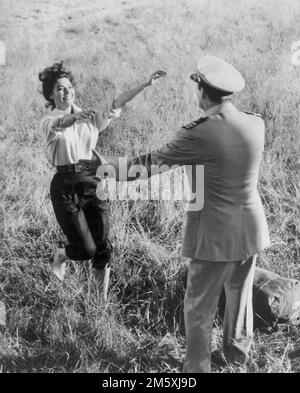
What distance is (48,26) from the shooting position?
206 inches

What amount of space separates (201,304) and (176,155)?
2.44 feet

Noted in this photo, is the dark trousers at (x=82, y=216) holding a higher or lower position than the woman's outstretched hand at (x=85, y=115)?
lower

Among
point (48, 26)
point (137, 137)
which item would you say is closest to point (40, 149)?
point (137, 137)

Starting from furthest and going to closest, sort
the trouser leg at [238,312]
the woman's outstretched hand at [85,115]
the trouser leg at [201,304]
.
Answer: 1. the woman's outstretched hand at [85,115]
2. the trouser leg at [238,312]
3. the trouser leg at [201,304]

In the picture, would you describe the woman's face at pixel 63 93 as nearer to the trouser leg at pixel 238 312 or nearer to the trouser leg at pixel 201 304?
the trouser leg at pixel 201 304

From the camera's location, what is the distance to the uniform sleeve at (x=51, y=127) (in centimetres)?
330

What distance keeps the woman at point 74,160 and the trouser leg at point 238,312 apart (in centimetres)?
88

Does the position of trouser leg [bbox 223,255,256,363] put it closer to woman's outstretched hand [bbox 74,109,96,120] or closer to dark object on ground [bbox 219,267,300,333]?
dark object on ground [bbox 219,267,300,333]

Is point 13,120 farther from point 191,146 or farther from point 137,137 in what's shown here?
point 191,146

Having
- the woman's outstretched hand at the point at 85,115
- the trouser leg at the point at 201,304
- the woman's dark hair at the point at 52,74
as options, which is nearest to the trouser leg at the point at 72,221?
the woman's outstretched hand at the point at 85,115

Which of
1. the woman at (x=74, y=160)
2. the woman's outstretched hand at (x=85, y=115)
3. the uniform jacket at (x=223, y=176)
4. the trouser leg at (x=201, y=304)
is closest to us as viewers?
the uniform jacket at (x=223, y=176)

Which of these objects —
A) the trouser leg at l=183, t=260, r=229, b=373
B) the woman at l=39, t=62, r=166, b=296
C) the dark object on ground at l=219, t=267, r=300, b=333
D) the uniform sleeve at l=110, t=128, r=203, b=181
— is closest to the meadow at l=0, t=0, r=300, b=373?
the dark object on ground at l=219, t=267, r=300, b=333

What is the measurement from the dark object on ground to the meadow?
78mm

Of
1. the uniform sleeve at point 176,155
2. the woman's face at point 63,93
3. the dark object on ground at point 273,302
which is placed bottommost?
the dark object on ground at point 273,302
